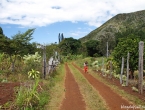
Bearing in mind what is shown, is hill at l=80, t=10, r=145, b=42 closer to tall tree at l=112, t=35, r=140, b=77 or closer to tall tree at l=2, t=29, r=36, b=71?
tall tree at l=2, t=29, r=36, b=71

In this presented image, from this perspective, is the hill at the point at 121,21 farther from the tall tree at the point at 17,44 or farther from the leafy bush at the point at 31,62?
the leafy bush at the point at 31,62

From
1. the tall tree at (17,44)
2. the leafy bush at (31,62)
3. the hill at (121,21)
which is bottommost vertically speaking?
the leafy bush at (31,62)

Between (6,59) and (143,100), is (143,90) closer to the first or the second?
(143,100)

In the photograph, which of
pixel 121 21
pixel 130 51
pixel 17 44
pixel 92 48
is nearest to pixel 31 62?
pixel 17 44

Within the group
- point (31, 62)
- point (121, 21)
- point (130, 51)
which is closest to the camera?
point (130, 51)

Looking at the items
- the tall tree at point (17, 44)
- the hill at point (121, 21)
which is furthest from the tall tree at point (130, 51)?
the hill at point (121, 21)

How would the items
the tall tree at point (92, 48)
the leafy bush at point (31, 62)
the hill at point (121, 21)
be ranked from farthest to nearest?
the hill at point (121, 21) < the tall tree at point (92, 48) < the leafy bush at point (31, 62)

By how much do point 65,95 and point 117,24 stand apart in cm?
9273

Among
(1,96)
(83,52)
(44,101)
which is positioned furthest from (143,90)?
(83,52)

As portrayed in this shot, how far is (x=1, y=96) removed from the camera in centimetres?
1020

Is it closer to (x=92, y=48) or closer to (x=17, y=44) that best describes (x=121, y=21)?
(x=92, y=48)

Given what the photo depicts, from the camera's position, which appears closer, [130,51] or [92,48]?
[130,51]

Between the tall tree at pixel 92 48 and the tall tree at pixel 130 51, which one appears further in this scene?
the tall tree at pixel 92 48

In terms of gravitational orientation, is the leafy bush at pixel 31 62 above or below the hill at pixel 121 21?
below
